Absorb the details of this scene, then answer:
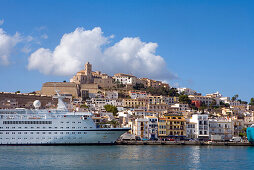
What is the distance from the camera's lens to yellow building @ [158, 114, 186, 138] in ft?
165

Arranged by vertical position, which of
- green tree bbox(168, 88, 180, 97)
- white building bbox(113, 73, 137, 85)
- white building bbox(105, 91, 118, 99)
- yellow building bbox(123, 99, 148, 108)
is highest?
white building bbox(113, 73, 137, 85)

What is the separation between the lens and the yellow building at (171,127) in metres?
50.2

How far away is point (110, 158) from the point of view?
32938 mm

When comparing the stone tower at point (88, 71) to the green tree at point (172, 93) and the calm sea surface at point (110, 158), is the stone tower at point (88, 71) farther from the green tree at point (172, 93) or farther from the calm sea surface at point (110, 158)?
the calm sea surface at point (110, 158)

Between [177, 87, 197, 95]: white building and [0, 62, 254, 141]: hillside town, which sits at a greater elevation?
[177, 87, 197, 95]: white building

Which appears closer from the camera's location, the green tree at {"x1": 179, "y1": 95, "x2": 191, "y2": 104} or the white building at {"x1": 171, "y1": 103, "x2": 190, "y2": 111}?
the white building at {"x1": 171, "y1": 103, "x2": 190, "y2": 111}

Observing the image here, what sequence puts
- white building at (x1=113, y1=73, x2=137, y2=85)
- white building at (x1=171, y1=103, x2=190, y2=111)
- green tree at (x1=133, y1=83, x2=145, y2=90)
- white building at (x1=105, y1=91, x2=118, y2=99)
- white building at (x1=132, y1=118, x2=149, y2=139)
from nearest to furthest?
1. white building at (x1=132, y1=118, x2=149, y2=139)
2. white building at (x1=171, y1=103, x2=190, y2=111)
3. white building at (x1=105, y1=91, x2=118, y2=99)
4. green tree at (x1=133, y1=83, x2=145, y2=90)
5. white building at (x1=113, y1=73, x2=137, y2=85)

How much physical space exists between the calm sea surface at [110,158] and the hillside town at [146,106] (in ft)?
33.8

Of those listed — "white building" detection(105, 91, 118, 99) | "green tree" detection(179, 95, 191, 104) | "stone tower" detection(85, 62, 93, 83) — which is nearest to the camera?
"green tree" detection(179, 95, 191, 104)

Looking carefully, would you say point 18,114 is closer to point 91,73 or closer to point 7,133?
point 7,133

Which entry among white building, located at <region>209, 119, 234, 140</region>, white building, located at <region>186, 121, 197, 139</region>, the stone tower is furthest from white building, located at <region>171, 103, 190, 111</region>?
the stone tower

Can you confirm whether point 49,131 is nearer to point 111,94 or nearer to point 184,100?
point 111,94

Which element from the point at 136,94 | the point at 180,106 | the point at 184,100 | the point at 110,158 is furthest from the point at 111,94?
the point at 110,158

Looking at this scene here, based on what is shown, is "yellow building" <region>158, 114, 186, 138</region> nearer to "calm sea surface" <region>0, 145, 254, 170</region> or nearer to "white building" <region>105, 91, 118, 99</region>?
"calm sea surface" <region>0, 145, 254, 170</region>
